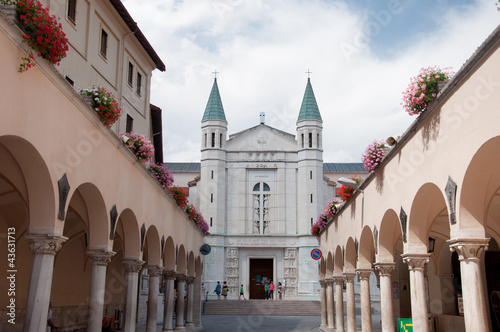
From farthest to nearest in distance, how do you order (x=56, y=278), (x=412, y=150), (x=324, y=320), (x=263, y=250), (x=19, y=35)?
(x=263, y=250) → (x=324, y=320) → (x=56, y=278) → (x=412, y=150) → (x=19, y=35)

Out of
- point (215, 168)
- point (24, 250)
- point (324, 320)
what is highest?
point (215, 168)

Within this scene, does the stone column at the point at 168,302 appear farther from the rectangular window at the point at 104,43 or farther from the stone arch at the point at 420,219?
the stone arch at the point at 420,219

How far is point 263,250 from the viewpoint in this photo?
52.9 m

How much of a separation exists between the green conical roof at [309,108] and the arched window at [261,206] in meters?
7.76

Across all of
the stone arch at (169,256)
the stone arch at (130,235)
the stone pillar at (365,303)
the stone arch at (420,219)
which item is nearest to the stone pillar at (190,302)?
the stone arch at (169,256)

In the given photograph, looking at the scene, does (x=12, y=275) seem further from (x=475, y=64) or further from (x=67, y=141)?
(x=475, y=64)

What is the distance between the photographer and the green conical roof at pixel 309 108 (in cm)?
5381

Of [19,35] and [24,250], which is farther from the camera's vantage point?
[24,250]

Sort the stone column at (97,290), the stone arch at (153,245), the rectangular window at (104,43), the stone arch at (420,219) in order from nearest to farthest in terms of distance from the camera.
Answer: the stone arch at (420,219) → the stone column at (97,290) → the stone arch at (153,245) → the rectangular window at (104,43)

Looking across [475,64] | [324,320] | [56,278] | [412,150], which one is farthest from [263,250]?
[475,64]

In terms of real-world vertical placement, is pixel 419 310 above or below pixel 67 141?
below

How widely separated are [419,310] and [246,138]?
42961 mm

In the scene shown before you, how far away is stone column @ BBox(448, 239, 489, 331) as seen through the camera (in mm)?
9109

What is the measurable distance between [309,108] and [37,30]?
46601 millimetres
